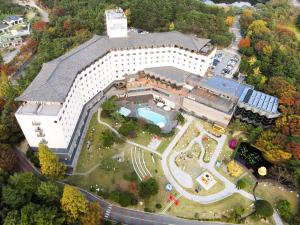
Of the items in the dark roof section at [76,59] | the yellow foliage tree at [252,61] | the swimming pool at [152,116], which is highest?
the dark roof section at [76,59]

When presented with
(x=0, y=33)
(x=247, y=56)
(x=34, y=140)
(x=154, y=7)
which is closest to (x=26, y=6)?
(x=0, y=33)

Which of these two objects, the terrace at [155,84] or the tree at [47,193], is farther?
the terrace at [155,84]

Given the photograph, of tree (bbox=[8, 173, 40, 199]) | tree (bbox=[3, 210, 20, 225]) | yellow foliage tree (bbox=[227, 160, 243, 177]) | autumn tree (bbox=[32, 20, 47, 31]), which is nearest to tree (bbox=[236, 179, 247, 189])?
yellow foliage tree (bbox=[227, 160, 243, 177])

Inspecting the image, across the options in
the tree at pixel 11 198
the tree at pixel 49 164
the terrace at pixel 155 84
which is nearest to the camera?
the tree at pixel 11 198

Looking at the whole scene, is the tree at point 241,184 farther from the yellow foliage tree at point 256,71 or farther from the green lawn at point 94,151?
the yellow foliage tree at point 256,71

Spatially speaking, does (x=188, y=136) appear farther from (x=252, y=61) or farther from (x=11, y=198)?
(x=11, y=198)

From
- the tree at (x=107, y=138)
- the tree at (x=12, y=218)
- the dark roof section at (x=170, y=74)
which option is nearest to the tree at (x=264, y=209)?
the tree at (x=107, y=138)

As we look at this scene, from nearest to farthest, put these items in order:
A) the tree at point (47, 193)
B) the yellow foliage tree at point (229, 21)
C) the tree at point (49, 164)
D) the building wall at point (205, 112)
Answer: the tree at point (47, 193), the tree at point (49, 164), the building wall at point (205, 112), the yellow foliage tree at point (229, 21)

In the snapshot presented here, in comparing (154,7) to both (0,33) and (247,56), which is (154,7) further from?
(0,33)
